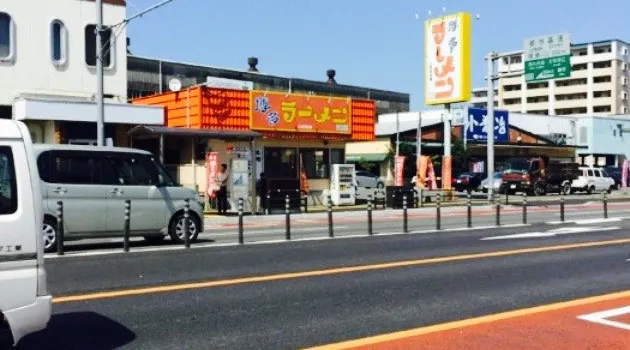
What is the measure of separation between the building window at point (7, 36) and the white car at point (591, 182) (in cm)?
3678

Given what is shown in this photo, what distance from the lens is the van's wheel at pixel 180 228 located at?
14227mm

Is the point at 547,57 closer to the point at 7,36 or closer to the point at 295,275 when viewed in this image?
the point at 7,36

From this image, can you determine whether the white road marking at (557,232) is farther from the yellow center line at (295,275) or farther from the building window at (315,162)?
the building window at (315,162)

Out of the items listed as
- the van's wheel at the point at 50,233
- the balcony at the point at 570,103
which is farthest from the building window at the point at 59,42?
the balcony at the point at 570,103

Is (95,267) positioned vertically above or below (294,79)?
below

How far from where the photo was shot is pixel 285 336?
639 cm

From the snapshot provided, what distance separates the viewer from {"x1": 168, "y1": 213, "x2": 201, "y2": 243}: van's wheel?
14.2m

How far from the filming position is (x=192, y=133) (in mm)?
25609

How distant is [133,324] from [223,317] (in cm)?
92

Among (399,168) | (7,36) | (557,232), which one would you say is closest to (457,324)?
(557,232)

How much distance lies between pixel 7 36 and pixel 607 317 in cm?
2674

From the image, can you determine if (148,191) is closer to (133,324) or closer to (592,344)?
(133,324)

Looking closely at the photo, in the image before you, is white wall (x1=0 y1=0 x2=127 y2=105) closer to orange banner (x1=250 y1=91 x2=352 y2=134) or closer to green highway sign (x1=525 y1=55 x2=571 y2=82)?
orange banner (x1=250 y1=91 x2=352 y2=134)

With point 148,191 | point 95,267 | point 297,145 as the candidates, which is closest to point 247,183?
point 297,145
